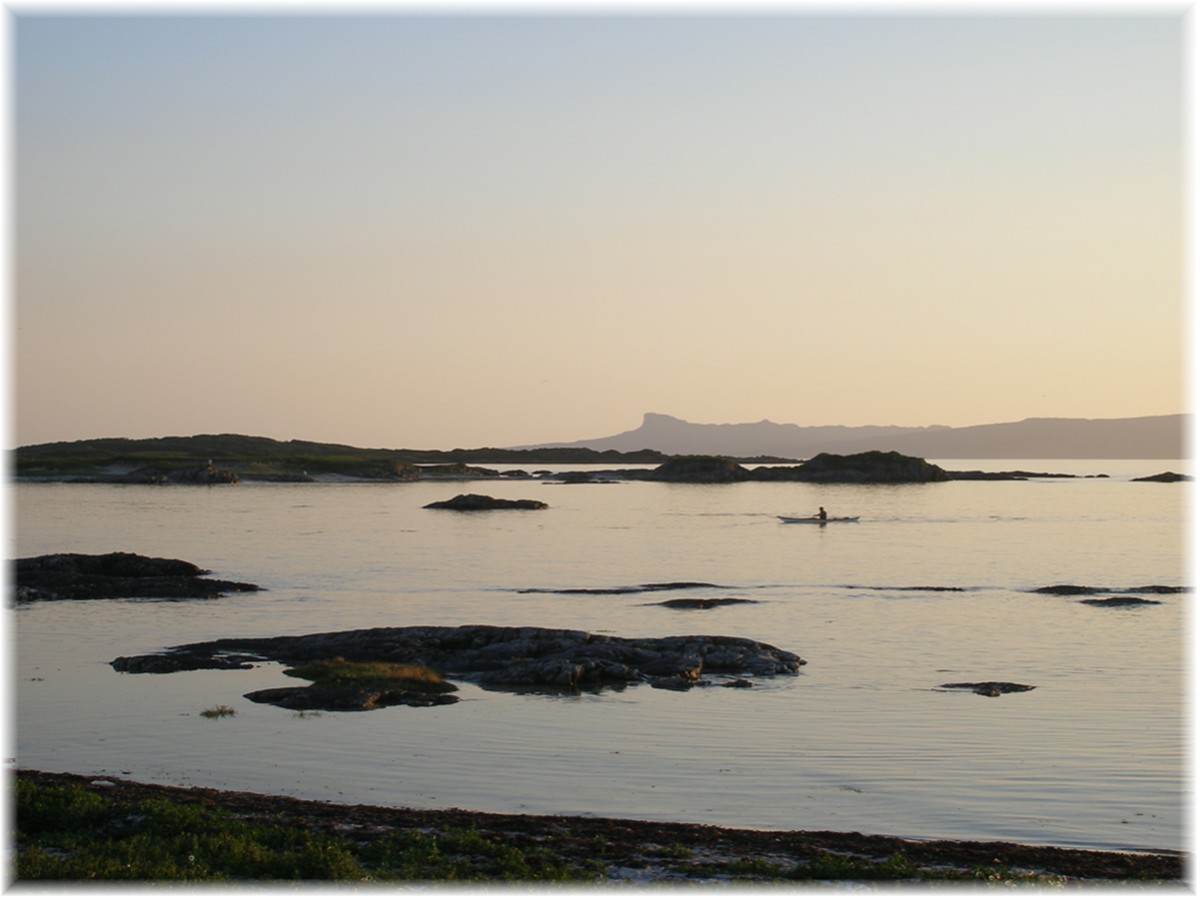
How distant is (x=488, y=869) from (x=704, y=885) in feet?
8.28

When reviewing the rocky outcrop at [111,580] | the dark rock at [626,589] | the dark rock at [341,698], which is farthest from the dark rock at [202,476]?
the dark rock at [341,698]

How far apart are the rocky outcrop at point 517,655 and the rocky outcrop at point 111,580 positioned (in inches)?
571

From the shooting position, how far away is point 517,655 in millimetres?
32281

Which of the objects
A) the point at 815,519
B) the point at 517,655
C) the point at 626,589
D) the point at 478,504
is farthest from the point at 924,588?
the point at 478,504

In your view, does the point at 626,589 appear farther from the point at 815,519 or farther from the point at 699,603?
the point at 815,519

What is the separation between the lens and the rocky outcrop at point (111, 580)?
47.6 meters

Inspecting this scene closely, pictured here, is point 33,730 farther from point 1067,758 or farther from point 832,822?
point 1067,758

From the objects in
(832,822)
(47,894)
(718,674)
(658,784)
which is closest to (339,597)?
(718,674)

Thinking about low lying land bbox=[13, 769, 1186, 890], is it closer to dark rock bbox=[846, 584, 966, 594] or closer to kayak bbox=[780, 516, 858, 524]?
dark rock bbox=[846, 584, 966, 594]

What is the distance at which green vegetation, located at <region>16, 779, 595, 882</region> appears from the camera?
12.8 metres

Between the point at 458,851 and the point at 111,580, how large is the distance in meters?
40.1

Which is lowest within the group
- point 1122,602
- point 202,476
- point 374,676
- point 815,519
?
point 1122,602

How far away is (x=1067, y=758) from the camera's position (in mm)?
22641

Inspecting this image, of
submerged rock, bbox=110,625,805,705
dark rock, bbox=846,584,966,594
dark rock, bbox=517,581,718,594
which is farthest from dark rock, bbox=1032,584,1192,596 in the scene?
submerged rock, bbox=110,625,805,705
